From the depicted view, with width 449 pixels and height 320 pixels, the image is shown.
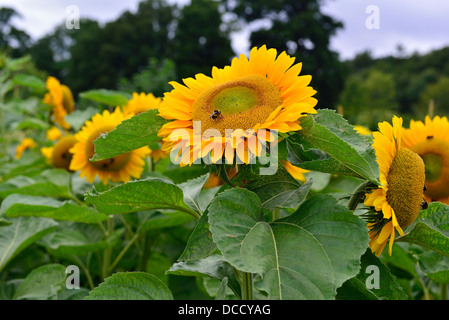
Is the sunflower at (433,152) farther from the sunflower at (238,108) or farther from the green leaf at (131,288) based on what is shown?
the green leaf at (131,288)

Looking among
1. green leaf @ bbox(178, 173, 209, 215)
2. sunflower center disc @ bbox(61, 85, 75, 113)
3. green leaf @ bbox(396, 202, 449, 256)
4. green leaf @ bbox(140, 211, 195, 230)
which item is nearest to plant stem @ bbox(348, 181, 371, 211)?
green leaf @ bbox(396, 202, 449, 256)

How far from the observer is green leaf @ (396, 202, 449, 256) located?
869 millimetres

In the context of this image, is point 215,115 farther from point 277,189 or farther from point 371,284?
point 371,284

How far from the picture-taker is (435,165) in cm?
119

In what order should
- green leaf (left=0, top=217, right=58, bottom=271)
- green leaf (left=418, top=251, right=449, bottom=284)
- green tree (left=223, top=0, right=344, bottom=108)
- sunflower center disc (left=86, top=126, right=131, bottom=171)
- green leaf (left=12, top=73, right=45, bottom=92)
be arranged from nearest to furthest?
green leaf (left=418, top=251, right=449, bottom=284), green leaf (left=0, top=217, right=58, bottom=271), sunflower center disc (left=86, top=126, right=131, bottom=171), green leaf (left=12, top=73, right=45, bottom=92), green tree (left=223, top=0, right=344, bottom=108)

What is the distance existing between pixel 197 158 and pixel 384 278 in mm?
437

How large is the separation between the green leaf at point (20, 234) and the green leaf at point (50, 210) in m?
0.07

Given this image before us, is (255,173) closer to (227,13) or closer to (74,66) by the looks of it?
(227,13)

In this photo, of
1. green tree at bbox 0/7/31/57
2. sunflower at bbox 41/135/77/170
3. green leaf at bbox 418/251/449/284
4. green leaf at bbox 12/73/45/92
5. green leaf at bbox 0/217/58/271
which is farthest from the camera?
green tree at bbox 0/7/31/57

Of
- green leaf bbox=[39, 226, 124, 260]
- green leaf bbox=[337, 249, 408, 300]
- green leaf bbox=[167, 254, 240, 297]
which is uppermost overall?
green leaf bbox=[39, 226, 124, 260]

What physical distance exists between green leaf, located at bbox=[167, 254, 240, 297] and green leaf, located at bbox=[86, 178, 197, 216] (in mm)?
134

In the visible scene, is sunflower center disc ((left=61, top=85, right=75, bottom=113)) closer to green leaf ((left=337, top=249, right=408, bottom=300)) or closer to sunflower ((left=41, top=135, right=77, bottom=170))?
sunflower ((left=41, top=135, right=77, bottom=170))

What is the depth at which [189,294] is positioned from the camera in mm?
1766

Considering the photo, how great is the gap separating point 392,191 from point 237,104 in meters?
0.33
